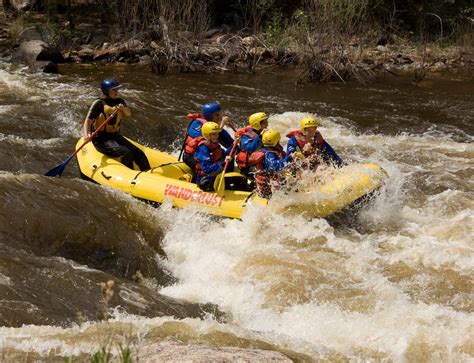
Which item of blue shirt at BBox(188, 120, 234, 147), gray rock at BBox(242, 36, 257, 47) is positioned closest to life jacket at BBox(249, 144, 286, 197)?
blue shirt at BBox(188, 120, 234, 147)

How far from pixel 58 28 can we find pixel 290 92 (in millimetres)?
6991

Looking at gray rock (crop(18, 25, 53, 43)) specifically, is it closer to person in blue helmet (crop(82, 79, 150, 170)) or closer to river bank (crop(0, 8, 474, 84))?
river bank (crop(0, 8, 474, 84))

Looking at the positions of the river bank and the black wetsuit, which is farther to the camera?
the river bank

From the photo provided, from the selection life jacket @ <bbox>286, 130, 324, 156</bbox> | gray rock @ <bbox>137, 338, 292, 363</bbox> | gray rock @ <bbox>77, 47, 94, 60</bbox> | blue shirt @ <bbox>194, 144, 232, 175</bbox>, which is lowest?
gray rock @ <bbox>77, 47, 94, 60</bbox>

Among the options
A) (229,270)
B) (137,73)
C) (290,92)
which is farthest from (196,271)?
(137,73)

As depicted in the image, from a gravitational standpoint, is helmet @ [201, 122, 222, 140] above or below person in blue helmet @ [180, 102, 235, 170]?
above

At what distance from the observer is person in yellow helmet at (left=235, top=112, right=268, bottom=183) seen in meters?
7.12

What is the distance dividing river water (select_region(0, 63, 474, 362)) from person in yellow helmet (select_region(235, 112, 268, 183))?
2.25ft

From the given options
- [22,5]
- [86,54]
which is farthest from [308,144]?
[22,5]

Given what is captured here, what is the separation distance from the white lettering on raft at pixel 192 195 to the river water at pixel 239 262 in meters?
0.20

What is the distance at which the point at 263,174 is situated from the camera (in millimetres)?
6875

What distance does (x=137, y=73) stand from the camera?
47.7 ft

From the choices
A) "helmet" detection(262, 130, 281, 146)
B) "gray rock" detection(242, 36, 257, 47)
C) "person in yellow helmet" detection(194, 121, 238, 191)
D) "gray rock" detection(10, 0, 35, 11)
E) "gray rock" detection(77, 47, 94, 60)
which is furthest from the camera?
"gray rock" detection(10, 0, 35, 11)

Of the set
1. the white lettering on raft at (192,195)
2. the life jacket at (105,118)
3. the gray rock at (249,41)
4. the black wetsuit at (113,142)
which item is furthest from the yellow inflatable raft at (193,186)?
the gray rock at (249,41)
